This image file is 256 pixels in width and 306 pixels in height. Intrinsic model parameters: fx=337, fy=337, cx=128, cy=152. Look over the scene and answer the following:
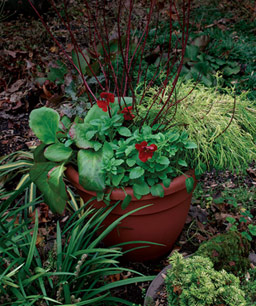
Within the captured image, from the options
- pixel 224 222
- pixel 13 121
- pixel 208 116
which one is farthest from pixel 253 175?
pixel 13 121

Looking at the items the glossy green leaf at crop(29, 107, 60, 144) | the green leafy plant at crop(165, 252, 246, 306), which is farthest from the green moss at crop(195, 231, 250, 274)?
the glossy green leaf at crop(29, 107, 60, 144)

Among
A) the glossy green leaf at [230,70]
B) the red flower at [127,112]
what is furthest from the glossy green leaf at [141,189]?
the glossy green leaf at [230,70]

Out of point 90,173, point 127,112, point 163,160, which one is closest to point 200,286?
point 163,160

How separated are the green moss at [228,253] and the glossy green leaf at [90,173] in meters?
0.63

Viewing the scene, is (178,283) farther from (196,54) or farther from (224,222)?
(196,54)

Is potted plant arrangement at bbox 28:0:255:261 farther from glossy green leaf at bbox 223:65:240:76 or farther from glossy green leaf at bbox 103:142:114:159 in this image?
glossy green leaf at bbox 223:65:240:76

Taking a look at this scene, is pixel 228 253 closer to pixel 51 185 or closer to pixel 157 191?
pixel 157 191

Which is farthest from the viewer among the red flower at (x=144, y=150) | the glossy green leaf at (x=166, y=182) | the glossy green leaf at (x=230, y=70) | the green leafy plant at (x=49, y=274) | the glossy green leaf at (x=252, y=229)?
the glossy green leaf at (x=230, y=70)

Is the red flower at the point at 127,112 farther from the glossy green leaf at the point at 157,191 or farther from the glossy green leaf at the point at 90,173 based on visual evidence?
the glossy green leaf at the point at 157,191

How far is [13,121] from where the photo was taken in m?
3.51

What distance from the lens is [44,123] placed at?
6.36 feet

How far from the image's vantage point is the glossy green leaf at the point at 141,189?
1785 mm

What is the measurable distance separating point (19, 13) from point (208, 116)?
16.1ft

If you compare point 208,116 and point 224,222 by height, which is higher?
point 208,116
